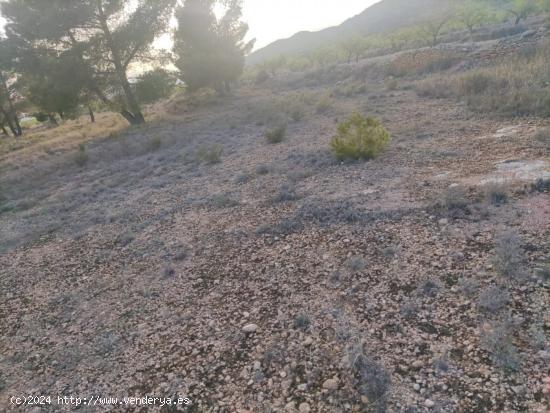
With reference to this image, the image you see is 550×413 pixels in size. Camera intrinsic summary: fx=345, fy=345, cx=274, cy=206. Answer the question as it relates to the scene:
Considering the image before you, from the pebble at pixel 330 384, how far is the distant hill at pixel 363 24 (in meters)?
124

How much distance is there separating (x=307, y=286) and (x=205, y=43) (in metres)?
24.1

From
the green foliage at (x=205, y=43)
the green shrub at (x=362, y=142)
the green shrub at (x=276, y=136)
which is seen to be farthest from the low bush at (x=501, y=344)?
the green foliage at (x=205, y=43)

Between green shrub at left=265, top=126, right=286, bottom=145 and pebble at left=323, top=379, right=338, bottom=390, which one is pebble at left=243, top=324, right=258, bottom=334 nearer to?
pebble at left=323, top=379, right=338, bottom=390

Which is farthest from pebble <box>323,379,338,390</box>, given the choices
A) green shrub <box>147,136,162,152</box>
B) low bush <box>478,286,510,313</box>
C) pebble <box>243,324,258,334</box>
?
green shrub <box>147,136,162,152</box>

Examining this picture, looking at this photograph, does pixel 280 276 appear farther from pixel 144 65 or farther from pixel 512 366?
pixel 144 65

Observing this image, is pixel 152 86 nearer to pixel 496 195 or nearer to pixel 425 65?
pixel 425 65

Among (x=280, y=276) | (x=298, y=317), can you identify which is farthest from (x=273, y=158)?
(x=298, y=317)

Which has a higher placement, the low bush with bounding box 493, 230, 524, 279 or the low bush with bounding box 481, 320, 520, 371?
the low bush with bounding box 493, 230, 524, 279

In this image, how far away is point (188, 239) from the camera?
19.2ft

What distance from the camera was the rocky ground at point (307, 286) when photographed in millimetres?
2896

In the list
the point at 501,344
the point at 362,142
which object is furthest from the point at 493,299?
the point at 362,142

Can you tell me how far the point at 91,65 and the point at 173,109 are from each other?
23.0ft

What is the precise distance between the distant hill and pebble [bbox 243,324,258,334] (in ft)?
404

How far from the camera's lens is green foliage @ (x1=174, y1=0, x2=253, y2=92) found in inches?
918
